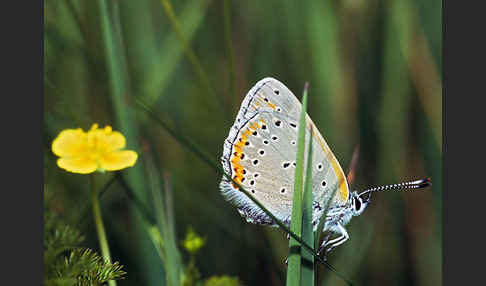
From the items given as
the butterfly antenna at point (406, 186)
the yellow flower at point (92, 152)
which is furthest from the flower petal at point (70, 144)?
the butterfly antenna at point (406, 186)

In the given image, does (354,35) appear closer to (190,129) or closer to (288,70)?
(288,70)

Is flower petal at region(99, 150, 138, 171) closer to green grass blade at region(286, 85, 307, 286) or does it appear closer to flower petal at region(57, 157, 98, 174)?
flower petal at region(57, 157, 98, 174)

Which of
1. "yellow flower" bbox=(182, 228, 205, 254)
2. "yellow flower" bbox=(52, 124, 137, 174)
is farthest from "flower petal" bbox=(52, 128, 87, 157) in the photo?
"yellow flower" bbox=(182, 228, 205, 254)

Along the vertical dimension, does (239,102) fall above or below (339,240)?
above

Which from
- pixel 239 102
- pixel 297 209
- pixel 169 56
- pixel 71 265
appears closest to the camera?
pixel 297 209

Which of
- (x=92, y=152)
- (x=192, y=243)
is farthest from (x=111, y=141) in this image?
(x=192, y=243)

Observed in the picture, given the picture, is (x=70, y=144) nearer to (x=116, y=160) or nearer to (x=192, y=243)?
(x=116, y=160)

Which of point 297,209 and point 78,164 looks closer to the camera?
point 297,209

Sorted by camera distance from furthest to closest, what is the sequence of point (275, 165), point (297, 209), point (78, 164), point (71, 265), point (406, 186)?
point (406, 186), point (275, 165), point (78, 164), point (71, 265), point (297, 209)
